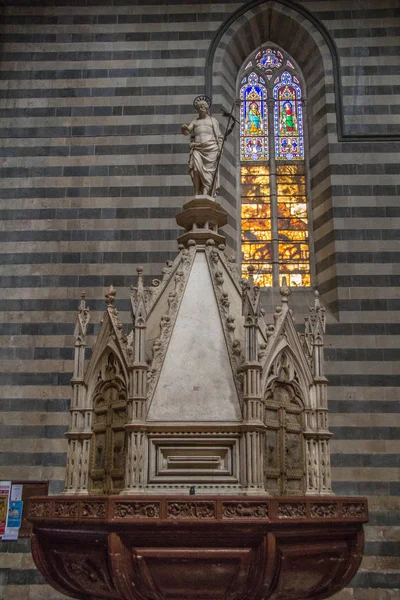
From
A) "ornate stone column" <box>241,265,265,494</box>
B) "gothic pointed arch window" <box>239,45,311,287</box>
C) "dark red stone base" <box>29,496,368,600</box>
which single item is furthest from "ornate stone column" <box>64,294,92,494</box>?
"gothic pointed arch window" <box>239,45,311,287</box>

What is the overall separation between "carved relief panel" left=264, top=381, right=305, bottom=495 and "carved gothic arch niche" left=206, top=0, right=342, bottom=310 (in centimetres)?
598

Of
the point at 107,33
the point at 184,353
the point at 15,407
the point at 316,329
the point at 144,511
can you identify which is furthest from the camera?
the point at 107,33

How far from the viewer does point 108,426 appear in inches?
264

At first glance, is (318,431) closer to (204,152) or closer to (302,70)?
(204,152)

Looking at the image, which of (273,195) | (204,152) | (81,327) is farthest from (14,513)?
(273,195)

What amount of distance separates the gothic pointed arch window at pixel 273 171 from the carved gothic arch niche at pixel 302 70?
0.72 feet

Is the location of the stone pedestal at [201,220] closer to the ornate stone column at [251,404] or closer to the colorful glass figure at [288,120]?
the ornate stone column at [251,404]

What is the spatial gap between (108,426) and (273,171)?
836 cm

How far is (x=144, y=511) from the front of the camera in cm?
520

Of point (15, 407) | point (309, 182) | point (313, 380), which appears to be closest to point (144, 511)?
point (313, 380)

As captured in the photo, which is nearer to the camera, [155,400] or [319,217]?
[155,400]

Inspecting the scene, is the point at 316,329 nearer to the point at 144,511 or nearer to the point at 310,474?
the point at 310,474

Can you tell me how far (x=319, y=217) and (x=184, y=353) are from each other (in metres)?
7.23

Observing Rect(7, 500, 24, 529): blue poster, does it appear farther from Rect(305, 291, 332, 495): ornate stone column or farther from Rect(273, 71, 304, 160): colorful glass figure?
Rect(273, 71, 304, 160): colorful glass figure
